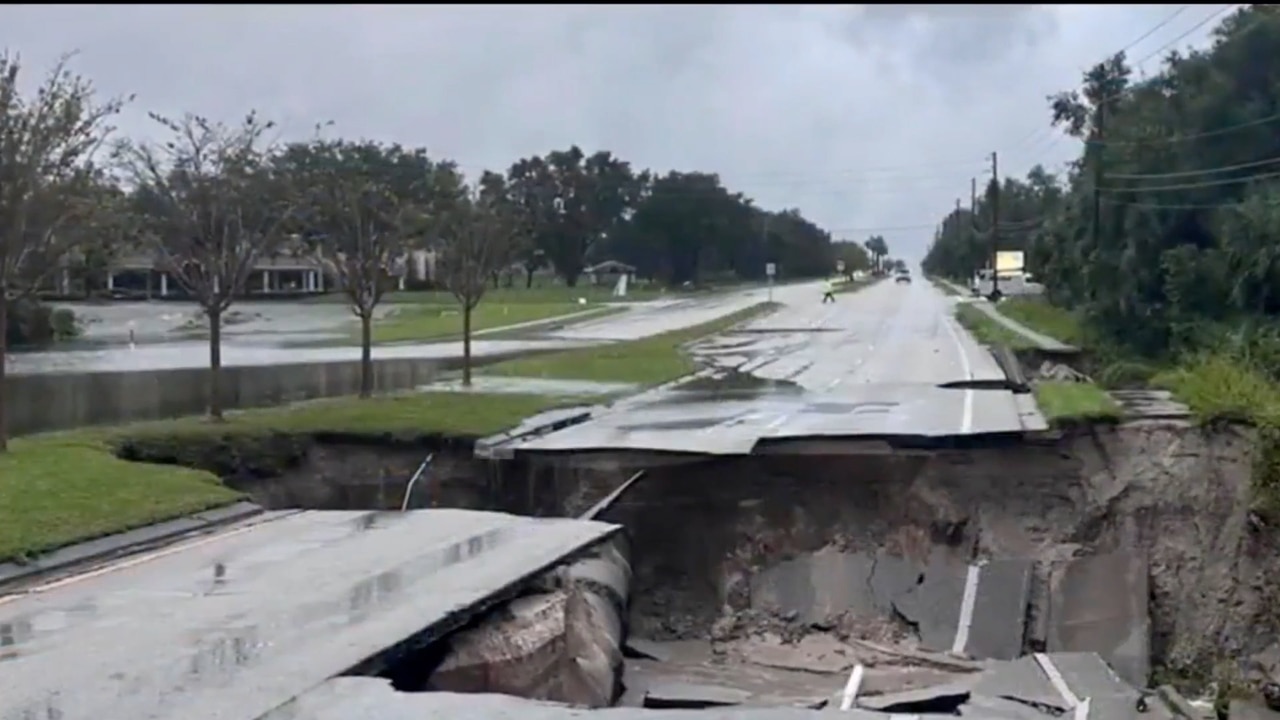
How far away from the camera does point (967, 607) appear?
55.6 feet

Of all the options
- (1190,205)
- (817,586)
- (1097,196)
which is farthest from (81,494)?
(1097,196)

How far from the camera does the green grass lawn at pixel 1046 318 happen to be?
153 ft

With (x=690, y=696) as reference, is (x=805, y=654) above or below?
below

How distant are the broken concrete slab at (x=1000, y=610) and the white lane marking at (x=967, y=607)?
0.03 metres

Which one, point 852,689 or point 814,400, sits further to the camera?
point 814,400

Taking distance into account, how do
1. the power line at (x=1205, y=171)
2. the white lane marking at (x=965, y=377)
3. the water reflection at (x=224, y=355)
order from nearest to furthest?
1. the white lane marking at (x=965, y=377)
2. the power line at (x=1205, y=171)
3. the water reflection at (x=224, y=355)

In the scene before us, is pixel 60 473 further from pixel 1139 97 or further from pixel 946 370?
pixel 1139 97

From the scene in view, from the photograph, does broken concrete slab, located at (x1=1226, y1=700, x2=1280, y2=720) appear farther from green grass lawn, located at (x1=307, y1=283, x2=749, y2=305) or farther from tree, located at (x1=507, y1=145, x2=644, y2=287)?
tree, located at (x1=507, y1=145, x2=644, y2=287)

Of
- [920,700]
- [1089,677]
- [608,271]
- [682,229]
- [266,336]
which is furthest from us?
[608,271]

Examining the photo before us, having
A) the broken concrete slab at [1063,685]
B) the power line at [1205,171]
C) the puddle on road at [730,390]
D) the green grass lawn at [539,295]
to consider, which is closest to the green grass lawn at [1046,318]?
the power line at [1205,171]

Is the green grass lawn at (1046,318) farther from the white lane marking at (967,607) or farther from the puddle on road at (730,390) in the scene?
the white lane marking at (967,607)

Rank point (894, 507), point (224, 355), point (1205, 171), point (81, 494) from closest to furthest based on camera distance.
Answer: point (81, 494)
point (894, 507)
point (1205, 171)
point (224, 355)

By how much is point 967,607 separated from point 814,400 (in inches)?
408

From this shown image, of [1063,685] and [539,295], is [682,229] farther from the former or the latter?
[1063,685]
